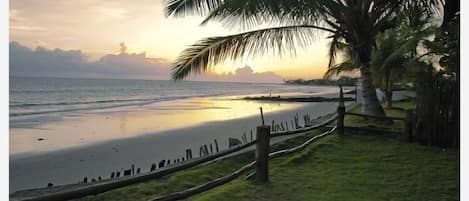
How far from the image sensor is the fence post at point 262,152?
3.06 metres

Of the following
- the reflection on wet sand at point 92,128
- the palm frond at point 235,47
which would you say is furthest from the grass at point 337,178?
the reflection on wet sand at point 92,128

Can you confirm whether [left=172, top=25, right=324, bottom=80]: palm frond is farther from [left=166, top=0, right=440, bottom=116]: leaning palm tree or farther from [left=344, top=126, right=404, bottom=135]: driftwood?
[left=344, top=126, right=404, bottom=135]: driftwood

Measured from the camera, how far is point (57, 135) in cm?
684

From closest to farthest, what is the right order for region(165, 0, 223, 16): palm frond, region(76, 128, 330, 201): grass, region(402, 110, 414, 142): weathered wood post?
region(76, 128, 330, 201): grass, region(165, 0, 223, 16): palm frond, region(402, 110, 414, 142): weathered wood post

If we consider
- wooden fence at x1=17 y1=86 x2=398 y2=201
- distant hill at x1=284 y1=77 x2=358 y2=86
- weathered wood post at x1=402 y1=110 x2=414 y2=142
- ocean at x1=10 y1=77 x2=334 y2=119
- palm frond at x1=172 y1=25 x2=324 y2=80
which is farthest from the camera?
ocean at x1=10 y1=77 x2=334 y2=119

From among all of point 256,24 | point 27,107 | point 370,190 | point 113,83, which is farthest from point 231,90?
point 370,190

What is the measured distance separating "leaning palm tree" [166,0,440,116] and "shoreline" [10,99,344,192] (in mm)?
1308

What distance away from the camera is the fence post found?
306 centimetres

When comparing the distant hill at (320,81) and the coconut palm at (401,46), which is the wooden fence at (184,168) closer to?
the coconut palm at (401,46)

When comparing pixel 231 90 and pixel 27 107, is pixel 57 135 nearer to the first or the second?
pixel 27 107

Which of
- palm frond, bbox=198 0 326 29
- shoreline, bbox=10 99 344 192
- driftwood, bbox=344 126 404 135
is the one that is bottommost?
shoreline, bbox=10 99 344 192

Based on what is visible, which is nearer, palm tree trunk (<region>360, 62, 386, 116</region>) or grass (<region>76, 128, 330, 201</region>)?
grass (<region>76, 128, 330, 201</region>)

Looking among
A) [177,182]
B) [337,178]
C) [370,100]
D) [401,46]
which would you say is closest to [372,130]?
[370,100]

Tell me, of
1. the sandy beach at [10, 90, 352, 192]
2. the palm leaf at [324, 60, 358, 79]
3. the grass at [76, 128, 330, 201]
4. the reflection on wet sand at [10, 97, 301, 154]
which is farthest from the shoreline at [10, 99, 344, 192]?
the palm leaf at [324, 60, 358, 79]
